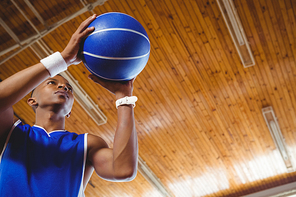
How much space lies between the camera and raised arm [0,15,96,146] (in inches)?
49.6

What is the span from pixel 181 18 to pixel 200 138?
3163mm

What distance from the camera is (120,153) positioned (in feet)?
4.67

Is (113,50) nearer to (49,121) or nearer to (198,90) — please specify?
(49,121)

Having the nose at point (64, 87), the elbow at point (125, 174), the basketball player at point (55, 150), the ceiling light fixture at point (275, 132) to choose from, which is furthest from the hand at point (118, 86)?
the ceiling light fixture at point (275, 132)

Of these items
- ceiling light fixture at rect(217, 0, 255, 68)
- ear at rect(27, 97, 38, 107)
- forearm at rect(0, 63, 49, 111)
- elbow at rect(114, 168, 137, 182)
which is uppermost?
forearm at rect(0, 63, 49, 111)

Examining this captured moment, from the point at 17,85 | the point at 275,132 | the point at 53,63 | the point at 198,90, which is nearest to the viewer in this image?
the point at 17,85

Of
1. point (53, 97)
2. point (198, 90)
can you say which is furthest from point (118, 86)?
point (198, 90)

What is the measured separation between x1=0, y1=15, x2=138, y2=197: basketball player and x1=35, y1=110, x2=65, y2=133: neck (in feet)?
0.12

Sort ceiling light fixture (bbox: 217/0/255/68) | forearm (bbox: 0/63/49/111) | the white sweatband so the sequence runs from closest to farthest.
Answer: forearm (bbox: 0/63/49/111) → the white sweatband → ceiling light fixture (bbox: 217/0/255/68)

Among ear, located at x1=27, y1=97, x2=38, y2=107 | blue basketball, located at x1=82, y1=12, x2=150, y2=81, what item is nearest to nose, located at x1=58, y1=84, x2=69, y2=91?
ear, located at x1=27, y1=97, x2=38, y2=107

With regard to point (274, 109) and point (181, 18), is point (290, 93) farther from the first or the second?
point (181, 18)

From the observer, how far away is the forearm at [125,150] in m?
1.41

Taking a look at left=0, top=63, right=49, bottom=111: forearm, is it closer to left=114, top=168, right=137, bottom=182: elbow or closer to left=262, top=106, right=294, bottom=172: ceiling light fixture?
left=114, top=168, right=137, bottom=182: elbow

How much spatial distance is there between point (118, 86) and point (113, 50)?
0.70ft
